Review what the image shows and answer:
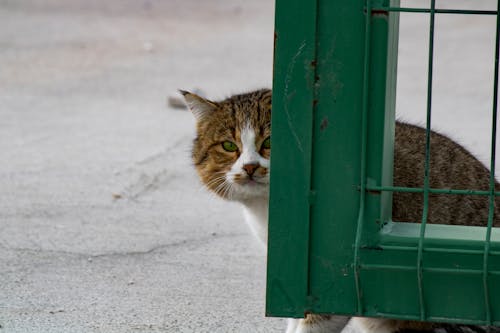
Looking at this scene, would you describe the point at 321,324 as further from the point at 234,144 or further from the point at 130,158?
the point at 130,158

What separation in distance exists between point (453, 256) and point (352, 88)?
0.53 metres

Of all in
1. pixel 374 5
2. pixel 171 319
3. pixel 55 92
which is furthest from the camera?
pixel 55 92

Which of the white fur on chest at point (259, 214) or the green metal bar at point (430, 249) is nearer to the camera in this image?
the green metal bar at point (430, 249)

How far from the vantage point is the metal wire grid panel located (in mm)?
2729

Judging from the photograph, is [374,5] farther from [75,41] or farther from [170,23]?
[170,23]

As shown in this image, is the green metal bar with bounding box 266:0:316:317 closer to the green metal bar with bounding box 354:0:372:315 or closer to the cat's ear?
the green metal bar with bounding box 354:0:372:315

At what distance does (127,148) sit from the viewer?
7.59 meters

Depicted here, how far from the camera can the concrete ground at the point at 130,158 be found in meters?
4.43

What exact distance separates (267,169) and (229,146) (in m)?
0.28

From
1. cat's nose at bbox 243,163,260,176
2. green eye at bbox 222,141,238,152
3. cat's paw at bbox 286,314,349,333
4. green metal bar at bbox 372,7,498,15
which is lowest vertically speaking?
cat's paw at bbox 286,314,349,333

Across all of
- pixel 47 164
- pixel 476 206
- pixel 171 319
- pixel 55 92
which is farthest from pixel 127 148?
pixel 476 206

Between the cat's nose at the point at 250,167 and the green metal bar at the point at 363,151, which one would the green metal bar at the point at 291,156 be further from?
the cat's nose at the point at 250,167

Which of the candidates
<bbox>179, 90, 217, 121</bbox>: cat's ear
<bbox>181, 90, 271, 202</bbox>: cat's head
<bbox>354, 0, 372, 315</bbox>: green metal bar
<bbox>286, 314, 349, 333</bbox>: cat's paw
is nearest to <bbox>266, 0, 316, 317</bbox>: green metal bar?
<bbox>354, 0, 372, 315</bbox>: green metal bar

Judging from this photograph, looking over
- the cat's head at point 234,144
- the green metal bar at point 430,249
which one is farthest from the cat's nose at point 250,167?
the green metal bar at point 430,249
